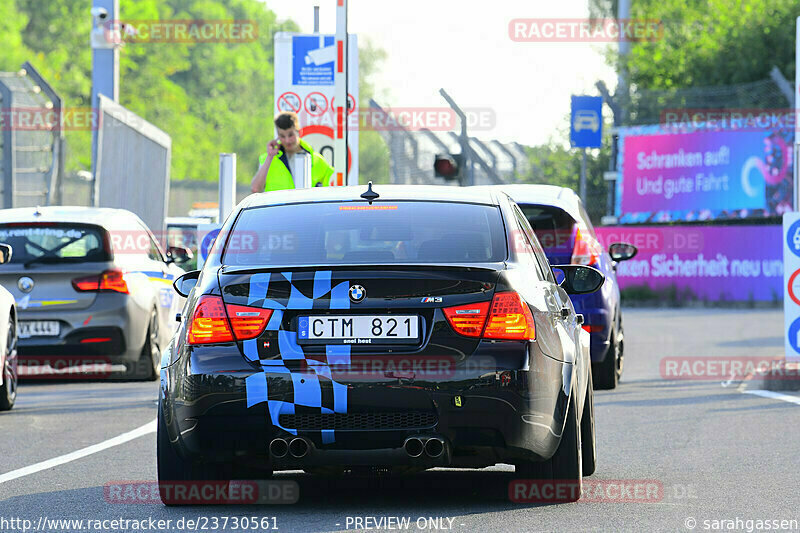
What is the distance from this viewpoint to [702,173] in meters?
31.4

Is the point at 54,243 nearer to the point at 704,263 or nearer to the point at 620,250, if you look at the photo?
the point at 620,250

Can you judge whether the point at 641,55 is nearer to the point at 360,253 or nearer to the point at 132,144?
the point at 132,144

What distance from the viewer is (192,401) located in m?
6.70

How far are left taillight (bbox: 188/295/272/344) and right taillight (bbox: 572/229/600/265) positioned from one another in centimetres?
591

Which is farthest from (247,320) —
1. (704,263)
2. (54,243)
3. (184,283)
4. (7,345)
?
(704,263)

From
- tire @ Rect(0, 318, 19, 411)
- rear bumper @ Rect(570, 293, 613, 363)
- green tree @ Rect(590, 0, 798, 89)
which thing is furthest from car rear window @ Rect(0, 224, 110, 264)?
green tree @ Rect(590, 0, 798, 89)

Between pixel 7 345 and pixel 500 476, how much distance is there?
4967 millimetres

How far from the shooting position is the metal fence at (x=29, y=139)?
802 inches

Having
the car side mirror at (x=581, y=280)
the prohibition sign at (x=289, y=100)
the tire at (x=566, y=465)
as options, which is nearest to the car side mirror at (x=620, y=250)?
the prohibition sign at (x=289, y=100)

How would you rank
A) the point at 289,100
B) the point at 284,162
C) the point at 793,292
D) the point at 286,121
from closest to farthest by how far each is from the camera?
the point at 284,162
the point at 286,121
the point at 793,292
the point at 289,100

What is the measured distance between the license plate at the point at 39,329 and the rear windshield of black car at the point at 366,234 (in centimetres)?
711

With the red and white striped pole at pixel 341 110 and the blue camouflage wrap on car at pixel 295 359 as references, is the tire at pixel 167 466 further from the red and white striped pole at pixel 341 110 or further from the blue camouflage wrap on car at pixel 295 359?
the red and white striped pole at pixel 341 110

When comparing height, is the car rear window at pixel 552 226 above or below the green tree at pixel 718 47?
below

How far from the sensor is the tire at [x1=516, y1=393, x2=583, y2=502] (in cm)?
706
